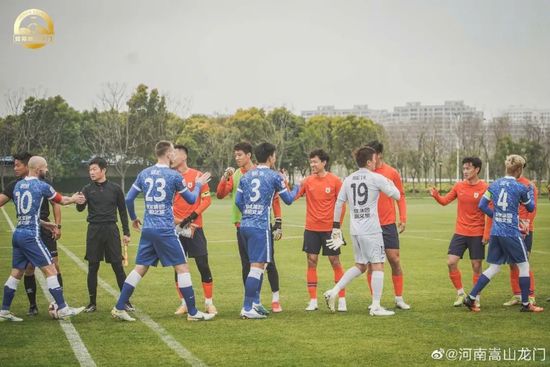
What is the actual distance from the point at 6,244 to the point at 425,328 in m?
17.2

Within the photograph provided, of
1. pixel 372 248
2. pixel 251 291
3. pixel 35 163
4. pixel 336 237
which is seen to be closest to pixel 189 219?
pixel 251 291

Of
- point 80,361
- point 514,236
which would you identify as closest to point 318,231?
point 514,236

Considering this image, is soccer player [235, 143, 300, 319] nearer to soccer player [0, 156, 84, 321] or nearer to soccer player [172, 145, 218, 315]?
soccer player [172, 145, 218, 315]

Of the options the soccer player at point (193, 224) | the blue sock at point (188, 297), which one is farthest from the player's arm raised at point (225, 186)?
the blue sock at point (188, 297)

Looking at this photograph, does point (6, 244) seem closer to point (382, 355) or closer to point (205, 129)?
point (382, 355)

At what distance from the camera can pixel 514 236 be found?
10.8 m

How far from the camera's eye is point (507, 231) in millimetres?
10852

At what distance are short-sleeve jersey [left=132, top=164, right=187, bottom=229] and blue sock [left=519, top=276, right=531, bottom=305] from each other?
508 cm

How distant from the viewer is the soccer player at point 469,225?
11695 mm

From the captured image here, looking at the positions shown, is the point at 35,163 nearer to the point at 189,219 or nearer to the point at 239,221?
the point at 189,219

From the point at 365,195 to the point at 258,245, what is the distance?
1671 mm

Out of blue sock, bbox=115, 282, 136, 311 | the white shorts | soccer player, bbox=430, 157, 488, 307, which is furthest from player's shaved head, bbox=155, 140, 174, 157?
soccer player, bbox=430, 157, 488, 307

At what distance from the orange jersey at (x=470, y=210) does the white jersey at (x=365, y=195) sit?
1691 mm

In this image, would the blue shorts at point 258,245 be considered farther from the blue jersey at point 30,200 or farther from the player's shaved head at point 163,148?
the blue jersey at point 30,200
